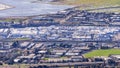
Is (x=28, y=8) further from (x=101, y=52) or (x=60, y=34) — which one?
(x=101, y=52)

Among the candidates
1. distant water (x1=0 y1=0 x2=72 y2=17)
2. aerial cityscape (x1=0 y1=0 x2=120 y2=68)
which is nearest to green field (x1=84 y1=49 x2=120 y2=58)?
aerial cityscape (x1=0 y1=0 x2=120 y2=68)

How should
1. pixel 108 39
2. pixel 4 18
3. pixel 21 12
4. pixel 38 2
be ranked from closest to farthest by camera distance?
pixel 108 39, pixel 4 18, pixel 21 12, pixel 38 2

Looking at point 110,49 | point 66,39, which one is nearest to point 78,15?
point 66,39

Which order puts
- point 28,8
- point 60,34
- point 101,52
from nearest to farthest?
point 101,52, point 60,34, point 28,8

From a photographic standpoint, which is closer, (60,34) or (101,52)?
(101,52)

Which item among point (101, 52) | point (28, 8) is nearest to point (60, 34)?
point (101, 52)

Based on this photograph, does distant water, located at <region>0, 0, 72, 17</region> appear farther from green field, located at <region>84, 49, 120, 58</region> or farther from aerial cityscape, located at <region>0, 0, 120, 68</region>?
green field, located at <region>84, 49, 120, 58</region>

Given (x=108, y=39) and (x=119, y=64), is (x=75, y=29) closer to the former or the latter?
(x=108, y=39)
